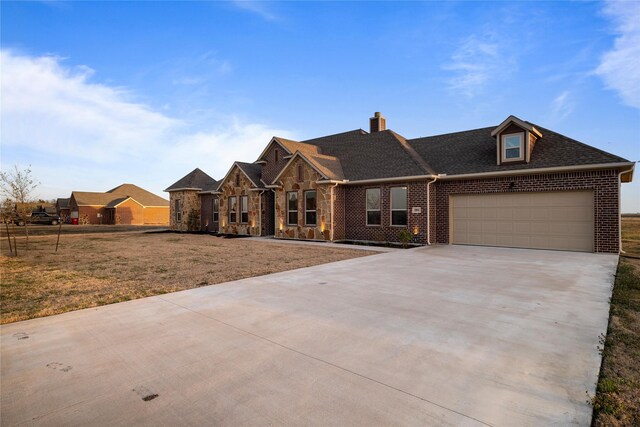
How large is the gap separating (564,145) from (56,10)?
66.2 feet

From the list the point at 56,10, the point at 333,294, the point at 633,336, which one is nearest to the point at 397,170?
the point at 333,294

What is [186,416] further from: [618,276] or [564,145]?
[564,145]

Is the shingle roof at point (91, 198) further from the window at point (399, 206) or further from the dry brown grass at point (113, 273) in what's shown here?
the window at point (399, 206)

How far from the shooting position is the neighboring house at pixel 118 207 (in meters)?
51.5

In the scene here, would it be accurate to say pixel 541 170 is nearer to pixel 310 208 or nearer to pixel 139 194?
pixel 310 208

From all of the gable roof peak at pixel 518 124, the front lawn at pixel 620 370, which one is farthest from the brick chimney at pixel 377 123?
the front lawn at pixel 620 370

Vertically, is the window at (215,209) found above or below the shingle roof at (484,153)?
below

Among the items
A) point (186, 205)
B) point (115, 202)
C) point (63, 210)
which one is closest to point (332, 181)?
point (186, 205)

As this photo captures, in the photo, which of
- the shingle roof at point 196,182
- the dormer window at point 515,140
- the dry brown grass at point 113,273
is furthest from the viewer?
the shingle roof at point 196,182

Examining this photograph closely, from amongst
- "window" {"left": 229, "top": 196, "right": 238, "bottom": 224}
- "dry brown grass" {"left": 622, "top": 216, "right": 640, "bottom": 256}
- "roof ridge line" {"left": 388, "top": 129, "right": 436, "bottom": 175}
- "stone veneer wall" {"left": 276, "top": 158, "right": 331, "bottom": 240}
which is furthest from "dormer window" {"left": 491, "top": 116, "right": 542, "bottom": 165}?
"window" {"left": 229, "top": 196, "right": 238, "bottom": 224}

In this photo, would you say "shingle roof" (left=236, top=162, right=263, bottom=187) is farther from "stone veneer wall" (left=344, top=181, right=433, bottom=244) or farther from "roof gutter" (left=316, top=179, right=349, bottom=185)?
"stone veneer wall" (left=344, top=181, right=433, bottom=244)

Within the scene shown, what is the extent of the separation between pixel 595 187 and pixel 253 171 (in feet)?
62.5

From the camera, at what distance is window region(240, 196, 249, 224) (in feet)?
74.1

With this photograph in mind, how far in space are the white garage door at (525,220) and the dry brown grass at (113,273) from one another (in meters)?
5.69
